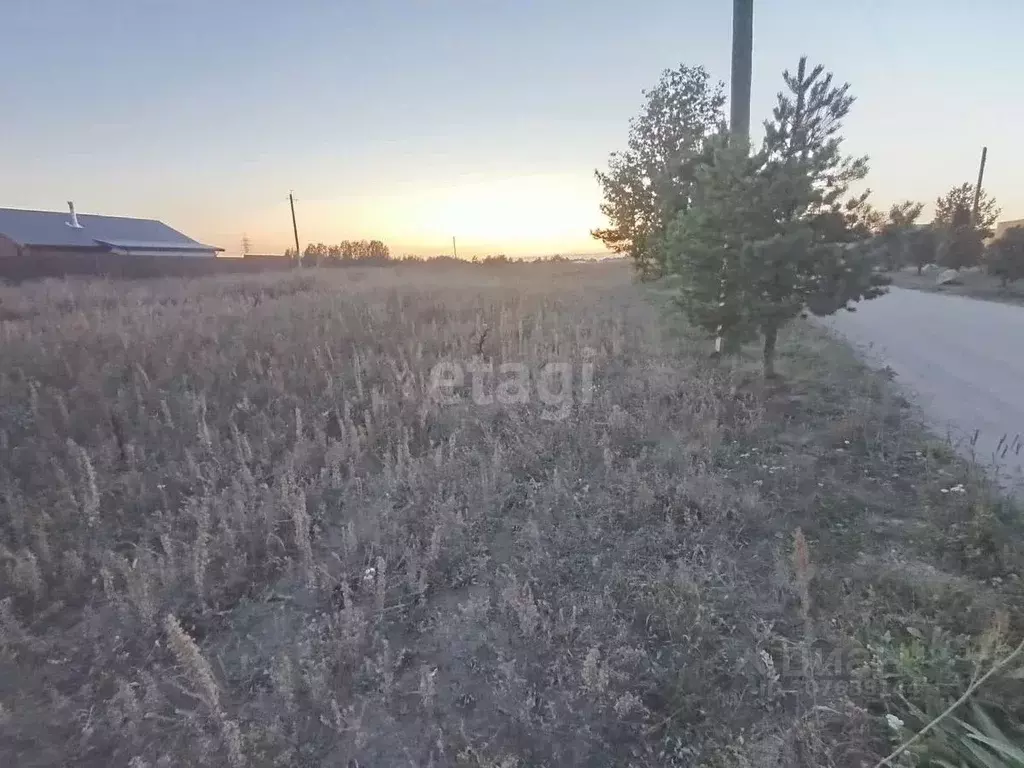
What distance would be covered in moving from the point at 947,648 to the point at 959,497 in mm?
1868

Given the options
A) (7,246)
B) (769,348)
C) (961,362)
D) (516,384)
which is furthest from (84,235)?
(961,362)

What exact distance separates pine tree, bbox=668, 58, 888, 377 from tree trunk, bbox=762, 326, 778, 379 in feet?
0.72

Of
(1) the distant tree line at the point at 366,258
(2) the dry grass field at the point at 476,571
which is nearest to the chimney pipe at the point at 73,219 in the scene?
(1) the distant tree line at the point at 366,258

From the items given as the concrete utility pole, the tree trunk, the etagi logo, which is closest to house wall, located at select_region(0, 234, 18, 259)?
the etagi logo

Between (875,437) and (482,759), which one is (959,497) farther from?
(482,759)

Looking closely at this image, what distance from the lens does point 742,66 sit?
7.12 metres

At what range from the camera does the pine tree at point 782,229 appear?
5598 mm

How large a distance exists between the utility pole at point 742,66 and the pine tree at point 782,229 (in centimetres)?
118

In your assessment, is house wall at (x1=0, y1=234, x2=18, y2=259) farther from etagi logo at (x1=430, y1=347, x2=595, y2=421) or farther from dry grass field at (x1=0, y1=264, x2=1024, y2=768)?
etagi logo at (x1=430, y1=347, x2=595, y2=421)

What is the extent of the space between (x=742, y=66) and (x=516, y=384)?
5.04 m

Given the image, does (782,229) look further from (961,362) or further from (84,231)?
(84,231)

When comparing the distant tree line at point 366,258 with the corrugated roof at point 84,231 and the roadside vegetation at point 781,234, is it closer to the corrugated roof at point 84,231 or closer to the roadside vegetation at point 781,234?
the corrugated roof at point 84,231

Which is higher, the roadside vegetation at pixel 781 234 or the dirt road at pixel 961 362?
the roadside vegetation at pixel 781 234

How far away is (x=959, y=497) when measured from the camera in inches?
153
